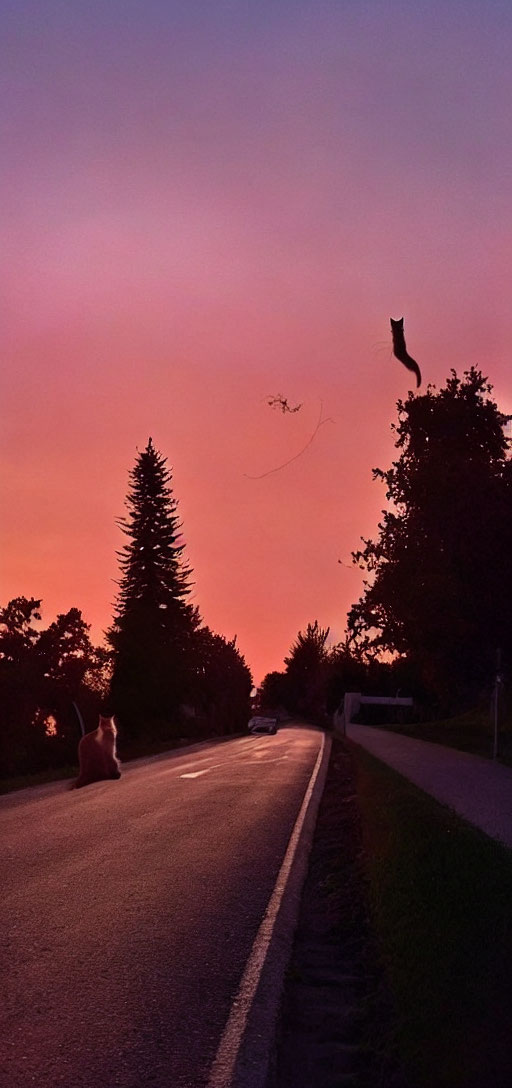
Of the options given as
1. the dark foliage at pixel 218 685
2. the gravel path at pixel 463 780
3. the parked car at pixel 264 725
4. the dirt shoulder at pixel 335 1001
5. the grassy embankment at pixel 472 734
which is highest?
the dark foliage at pixel 218 685

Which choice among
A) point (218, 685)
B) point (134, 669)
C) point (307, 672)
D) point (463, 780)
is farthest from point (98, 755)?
point (307, 672)

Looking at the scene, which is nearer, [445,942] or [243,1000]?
Result: [243,1000]

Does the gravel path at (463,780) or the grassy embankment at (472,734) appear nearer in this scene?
the gravel path at (463,780)

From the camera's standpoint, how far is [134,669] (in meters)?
67.1

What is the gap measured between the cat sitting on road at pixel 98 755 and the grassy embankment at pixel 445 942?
797 centimetres

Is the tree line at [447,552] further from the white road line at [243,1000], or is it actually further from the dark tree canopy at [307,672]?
the dark tree canopy at [307,672]

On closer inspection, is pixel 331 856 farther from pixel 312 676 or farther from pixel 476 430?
pixel 312 676

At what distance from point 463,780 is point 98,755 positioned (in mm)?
8235

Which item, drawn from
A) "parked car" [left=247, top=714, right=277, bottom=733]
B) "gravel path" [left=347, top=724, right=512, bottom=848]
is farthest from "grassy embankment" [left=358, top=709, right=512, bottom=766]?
"parked car" [left=247, top=714, right=277, bottom=733]

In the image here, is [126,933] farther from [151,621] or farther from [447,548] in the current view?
[151,621]

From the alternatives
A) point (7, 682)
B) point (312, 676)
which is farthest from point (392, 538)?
point (312, 676)

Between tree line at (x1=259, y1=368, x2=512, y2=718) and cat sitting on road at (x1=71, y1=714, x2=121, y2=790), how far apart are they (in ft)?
63.9

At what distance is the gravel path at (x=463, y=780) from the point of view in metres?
16.6

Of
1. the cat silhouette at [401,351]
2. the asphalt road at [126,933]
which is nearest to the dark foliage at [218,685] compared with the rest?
the asphalt road at [126,933]
